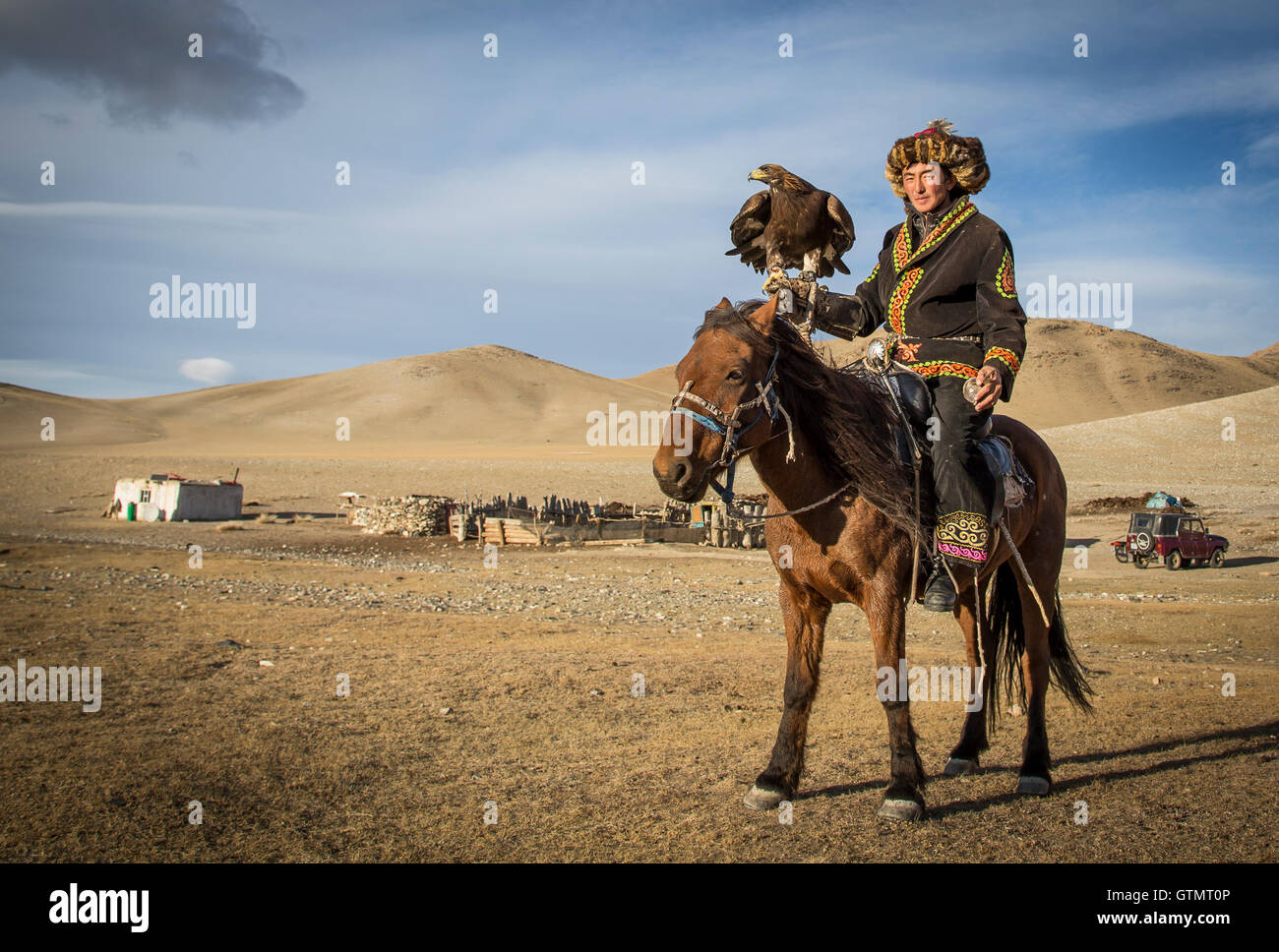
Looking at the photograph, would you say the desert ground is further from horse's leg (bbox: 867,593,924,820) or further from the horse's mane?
the horse's mane

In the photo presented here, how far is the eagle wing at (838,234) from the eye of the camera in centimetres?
536

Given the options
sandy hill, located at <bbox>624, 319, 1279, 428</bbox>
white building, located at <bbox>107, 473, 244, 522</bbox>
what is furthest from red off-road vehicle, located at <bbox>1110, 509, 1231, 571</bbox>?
sandy hill, located at <bbox>624, 319, 1279, 428</bbox>

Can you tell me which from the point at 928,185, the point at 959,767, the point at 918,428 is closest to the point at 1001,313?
the point at 918,428

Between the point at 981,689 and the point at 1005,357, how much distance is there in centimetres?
256

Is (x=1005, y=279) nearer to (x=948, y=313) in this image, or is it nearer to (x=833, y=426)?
(x=948, y=313)

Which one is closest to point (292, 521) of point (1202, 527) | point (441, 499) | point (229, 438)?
point (441, 499)

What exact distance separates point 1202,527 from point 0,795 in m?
26.5

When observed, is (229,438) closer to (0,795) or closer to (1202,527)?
(1202,527)

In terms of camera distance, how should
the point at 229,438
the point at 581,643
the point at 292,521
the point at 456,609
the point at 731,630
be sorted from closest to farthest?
the point at 581,643 → the point at 731,630 → the point at 456,609 → the point at 292,521 → the point at 229,438

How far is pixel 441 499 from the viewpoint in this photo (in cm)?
3300

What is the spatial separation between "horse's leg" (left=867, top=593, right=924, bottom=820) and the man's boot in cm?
17

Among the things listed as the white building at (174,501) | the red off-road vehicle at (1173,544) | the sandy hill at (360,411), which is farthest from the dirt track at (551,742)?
the sandy hill at (360,411)

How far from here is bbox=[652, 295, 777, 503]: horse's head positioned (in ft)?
13.2
